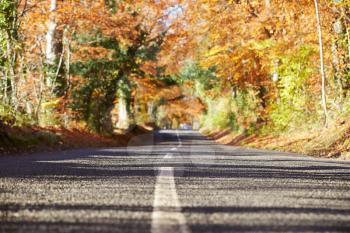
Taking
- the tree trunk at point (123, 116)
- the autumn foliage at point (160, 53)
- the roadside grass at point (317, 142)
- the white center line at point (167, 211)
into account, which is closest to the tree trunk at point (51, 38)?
the autumn foliage at point (160, 53)

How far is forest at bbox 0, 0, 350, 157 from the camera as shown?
64.3ft

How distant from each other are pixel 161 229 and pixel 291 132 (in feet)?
69.6

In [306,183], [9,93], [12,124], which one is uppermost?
[9,93]

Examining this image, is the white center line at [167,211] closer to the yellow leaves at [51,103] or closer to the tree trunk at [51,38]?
the yellow leaves at [51,103]

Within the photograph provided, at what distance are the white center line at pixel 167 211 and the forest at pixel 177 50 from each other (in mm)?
10157

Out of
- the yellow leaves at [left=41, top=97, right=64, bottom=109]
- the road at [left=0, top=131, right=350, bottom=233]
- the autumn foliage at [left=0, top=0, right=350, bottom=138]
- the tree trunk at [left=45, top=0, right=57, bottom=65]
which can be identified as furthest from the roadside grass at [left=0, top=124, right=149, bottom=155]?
the road at [left=0, top=131, right=350, bottom=233]

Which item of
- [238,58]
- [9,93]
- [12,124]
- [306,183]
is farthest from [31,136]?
[238,58]

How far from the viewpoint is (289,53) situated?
24.5 metres

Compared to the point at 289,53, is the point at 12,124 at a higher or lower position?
lower

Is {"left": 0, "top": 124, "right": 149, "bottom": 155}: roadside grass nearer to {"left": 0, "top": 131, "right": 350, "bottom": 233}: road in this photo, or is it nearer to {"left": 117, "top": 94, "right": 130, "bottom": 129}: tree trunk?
{"left": 0, "top": 131, "right": 350, "bottom": 233}: road

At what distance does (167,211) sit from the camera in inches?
180

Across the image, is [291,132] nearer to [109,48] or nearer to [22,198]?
[109,48]

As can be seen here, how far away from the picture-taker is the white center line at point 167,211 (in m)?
3.84

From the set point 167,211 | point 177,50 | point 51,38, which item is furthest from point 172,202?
point 177,50
